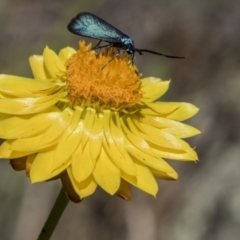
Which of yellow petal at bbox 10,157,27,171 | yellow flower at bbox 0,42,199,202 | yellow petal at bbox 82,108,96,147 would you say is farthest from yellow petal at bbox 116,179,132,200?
yellow petal at bbox 10,157,27,171

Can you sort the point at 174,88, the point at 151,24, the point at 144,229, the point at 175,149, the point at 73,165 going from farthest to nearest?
the point at 151,24, the point at 174,88, the point at 144,229, the point at 175,149, the point at 73,165

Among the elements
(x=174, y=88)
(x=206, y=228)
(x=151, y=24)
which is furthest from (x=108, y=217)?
(x=151, y=24)

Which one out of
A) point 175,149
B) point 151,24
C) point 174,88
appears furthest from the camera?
point 151,24

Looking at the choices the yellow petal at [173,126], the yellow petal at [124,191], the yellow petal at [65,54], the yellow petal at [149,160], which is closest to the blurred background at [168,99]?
the yellow petal at [65,54]

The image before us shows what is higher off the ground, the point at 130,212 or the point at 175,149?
the point at 175,149

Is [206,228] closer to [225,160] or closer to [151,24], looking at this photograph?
[225,160]

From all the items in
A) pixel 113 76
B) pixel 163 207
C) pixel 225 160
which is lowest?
pixel 163 207

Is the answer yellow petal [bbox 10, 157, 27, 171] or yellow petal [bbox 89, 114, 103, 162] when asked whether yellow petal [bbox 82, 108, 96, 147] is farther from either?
yellow petal [bbox 10, 157, 27, 171]
